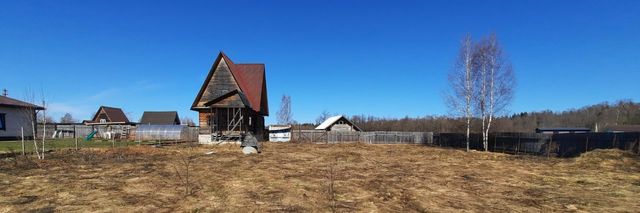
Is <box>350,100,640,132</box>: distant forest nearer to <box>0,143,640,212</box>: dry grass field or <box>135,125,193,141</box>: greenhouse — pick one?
<box>135,125,193,141</box>: greenhouse

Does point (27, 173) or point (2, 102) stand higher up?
point (2, 102)

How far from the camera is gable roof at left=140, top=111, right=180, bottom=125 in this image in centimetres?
6500

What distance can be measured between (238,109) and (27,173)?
16.4 metres

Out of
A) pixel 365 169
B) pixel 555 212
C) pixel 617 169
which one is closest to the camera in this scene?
pixel 555 212

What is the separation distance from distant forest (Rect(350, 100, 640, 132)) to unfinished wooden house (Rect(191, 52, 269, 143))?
1837 inches

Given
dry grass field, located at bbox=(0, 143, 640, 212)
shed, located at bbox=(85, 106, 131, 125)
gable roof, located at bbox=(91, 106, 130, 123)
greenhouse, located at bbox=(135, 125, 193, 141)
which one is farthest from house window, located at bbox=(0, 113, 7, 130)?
gable roof, located at bbox=(91, 106, 130, 123)

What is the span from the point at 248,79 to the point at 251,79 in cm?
25

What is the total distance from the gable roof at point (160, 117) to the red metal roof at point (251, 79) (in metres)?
37.3

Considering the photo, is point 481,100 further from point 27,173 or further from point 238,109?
point 27,173

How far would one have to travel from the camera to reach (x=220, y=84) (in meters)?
28.9

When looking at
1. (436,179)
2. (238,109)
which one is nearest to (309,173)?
(436,179)

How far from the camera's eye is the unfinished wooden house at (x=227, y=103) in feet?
85.8

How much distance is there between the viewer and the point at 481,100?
25.9 m

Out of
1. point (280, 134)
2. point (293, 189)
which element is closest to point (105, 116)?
point (280, 134)
